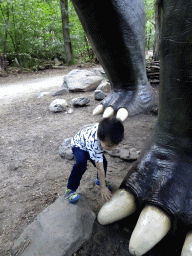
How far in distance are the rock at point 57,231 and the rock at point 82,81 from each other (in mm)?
3122

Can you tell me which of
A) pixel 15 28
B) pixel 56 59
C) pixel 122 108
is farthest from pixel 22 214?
pixel 56 59

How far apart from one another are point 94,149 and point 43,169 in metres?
0.69

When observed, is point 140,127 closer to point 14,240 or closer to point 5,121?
point 14,240

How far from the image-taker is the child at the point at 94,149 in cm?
107

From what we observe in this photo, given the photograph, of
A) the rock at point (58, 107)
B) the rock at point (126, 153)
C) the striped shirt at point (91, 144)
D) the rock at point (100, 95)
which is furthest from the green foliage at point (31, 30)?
the striped shirt at point (91, 144)

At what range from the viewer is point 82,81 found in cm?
423

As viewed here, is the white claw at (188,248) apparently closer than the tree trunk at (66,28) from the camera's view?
Yes

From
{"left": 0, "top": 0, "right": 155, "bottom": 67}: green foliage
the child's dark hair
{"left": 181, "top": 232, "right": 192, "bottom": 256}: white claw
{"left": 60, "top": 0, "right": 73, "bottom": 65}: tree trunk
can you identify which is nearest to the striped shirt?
the child's dark hair

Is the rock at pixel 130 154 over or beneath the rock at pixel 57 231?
beneath

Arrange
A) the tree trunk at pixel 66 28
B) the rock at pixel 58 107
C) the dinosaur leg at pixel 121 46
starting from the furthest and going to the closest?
the tree trunk at pixel 66 28 < the rock at pixel 58 107 < the dinosaur leg at pixel 121 46

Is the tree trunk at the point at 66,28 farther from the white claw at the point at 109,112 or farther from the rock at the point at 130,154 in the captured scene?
the rock at the point at 130,154

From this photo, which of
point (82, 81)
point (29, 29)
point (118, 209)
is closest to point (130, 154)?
point (118, 209)

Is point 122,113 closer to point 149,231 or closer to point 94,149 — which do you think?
point 94,149

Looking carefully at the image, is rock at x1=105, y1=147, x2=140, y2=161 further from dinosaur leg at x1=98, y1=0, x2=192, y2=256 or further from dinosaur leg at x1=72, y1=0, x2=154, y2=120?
dinosaur leg at x1=98, y1=0, x2=192, y2=256
